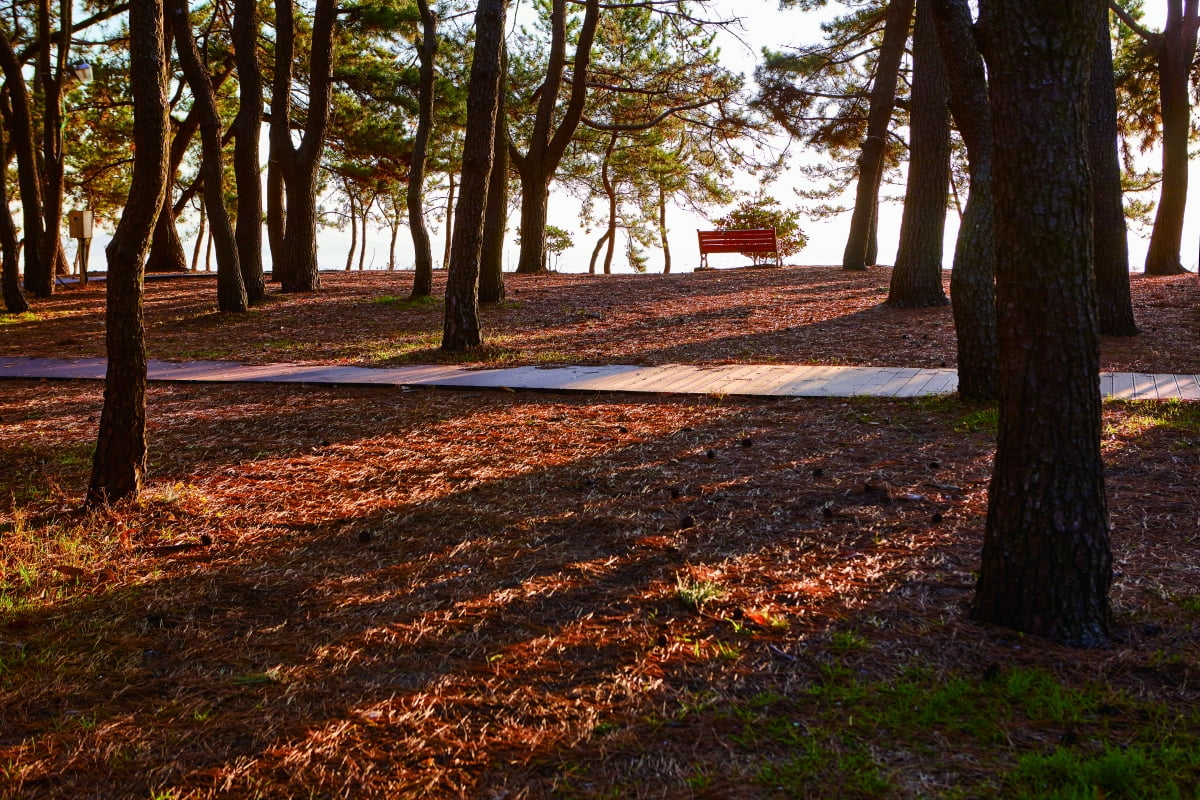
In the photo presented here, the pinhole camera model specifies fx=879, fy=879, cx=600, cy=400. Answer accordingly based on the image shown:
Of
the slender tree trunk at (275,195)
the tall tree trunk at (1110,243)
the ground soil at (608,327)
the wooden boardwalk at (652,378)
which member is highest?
the slender tree trunk at (275,195)

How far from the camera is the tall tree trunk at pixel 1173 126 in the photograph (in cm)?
1644

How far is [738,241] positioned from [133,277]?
1988cm

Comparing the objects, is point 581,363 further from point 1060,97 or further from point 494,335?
point 1060,97

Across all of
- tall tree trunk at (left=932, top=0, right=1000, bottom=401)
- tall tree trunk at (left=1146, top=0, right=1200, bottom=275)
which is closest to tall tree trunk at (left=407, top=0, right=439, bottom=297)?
tall tree trunk at (left=932, top=0, right=1000, bottom=401)

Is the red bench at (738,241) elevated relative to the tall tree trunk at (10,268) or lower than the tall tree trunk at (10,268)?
elevated

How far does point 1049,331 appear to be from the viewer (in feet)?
10.2

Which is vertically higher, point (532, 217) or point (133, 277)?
point (532, 217)

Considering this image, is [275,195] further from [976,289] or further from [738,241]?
[976,289]

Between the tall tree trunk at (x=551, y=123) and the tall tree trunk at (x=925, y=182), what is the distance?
27.6 ft

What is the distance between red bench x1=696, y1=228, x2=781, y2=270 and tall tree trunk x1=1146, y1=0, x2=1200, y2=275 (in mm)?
8531

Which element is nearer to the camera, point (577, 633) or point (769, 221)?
point (577, 633)

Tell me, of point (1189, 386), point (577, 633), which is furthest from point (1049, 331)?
point (1189, 386)

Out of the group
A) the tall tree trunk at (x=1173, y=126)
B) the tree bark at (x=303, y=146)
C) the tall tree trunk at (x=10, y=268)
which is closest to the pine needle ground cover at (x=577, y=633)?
the tall tree trunk at (x=10, y=268)

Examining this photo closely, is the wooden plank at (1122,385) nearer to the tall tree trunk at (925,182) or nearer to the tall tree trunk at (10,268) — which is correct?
the tall tree trunk at (925,182)
